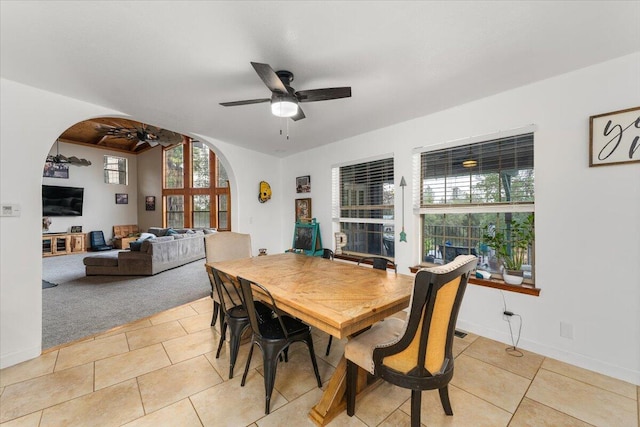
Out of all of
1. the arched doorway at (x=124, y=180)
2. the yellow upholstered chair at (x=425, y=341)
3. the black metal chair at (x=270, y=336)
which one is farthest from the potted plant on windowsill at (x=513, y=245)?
the arched doorway at (x=124, y=180)

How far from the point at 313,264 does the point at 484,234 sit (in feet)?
5.86

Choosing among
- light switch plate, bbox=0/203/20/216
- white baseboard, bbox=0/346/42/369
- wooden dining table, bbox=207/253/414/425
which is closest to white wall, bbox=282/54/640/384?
wooden dining table, bbox=207/253/414/425

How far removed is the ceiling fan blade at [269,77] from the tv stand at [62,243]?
31.3 ft

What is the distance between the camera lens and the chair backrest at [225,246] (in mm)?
2961

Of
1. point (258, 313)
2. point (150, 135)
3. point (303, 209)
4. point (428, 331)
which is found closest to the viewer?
point (428, 331)

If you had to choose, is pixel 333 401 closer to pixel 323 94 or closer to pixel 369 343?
pixel 369 343

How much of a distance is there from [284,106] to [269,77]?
1.09ft

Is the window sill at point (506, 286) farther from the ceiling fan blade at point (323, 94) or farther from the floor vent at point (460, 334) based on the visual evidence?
the ceiling fan blade at point (323, 94)

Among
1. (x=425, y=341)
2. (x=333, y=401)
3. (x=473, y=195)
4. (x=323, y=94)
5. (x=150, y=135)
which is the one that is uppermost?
(x=150, y=135)

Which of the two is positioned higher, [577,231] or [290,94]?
[290,94]

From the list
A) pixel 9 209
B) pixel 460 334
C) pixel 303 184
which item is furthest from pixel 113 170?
pixel 460 334

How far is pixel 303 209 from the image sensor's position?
15.7 feet

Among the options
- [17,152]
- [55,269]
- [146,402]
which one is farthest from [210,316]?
[55,269]

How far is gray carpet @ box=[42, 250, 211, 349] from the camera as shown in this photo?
2.97 metres
